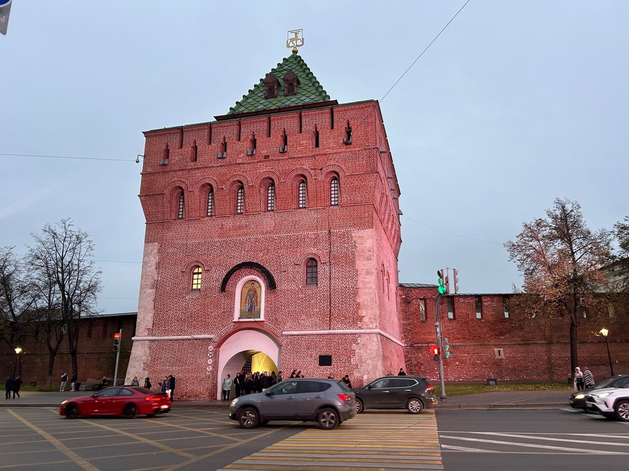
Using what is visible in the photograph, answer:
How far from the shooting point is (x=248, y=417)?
14.0 metres

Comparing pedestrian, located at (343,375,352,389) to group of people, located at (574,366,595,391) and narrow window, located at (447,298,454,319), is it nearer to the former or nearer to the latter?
group of people, located at (574,366,595,391)

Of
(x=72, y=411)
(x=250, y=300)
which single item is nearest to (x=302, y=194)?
(x=250, y=300)

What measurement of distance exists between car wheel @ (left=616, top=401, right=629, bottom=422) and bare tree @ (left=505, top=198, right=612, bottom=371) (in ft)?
57.0

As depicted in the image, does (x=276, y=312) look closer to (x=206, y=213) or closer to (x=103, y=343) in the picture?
(x=206, y=213)

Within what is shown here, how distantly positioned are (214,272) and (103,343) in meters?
15.6

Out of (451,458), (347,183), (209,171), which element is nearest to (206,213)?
(209,171)

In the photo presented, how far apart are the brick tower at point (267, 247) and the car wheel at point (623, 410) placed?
421 inches

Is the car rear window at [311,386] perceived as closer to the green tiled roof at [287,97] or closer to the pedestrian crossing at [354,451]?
the pedestrian crossing at [354,451]

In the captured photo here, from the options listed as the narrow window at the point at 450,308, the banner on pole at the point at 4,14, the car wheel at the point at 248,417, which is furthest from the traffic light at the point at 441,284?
the banner on pole at the point at 4,14

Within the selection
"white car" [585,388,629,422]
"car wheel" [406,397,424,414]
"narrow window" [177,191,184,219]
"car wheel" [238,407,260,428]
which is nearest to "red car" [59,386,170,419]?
"car wheel" [238,407,260,428]

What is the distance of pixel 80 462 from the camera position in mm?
9148

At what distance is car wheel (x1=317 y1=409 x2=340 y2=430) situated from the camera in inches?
532

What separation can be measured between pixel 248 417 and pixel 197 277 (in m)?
15.0

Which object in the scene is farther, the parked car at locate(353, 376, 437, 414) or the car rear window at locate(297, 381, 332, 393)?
the parked car at locate(353, 376, 437, 414)
